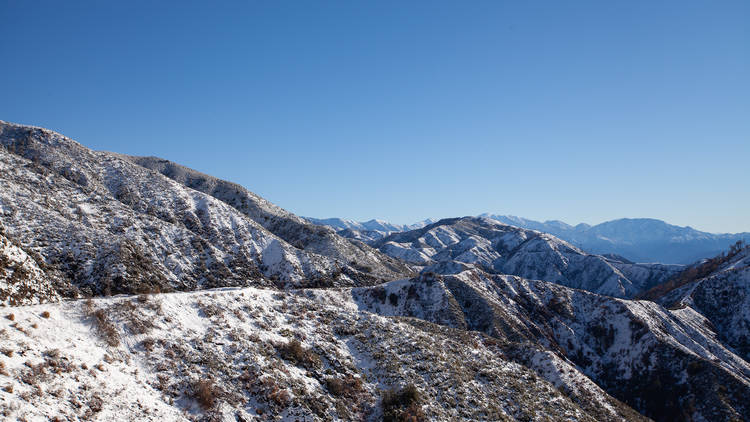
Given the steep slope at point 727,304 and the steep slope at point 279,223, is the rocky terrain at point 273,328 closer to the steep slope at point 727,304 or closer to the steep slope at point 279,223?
the steep slope at point 727,304

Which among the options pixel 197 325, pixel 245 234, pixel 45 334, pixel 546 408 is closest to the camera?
pixel 45 334

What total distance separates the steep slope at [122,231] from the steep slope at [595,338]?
748 inches

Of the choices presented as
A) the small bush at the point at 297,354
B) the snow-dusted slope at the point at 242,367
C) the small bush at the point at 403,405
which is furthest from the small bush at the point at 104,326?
the small bush at the point at 403,405

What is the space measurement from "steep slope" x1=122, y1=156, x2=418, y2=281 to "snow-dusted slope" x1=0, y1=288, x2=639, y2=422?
4737 centimetres

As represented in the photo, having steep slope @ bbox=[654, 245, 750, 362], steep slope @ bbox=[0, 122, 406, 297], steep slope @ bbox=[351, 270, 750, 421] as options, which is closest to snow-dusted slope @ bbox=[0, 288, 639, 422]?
steep slope @ bbox=[351, 270, 750, 421]

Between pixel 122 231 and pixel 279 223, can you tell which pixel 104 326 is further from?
pixel 279 223

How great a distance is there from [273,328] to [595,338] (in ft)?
207

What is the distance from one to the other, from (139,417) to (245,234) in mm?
55848

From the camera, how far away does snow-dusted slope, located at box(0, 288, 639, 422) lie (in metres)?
13.5

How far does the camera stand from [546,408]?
2559 cm

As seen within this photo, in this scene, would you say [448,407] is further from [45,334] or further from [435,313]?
[435,313]

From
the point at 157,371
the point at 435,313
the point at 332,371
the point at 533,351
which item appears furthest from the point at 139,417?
the point at 435,313

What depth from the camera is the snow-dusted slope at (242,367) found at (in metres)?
13.5

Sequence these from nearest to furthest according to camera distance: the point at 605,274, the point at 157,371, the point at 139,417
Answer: the point at 139,417, the point at 157,371, the point at 605,274
